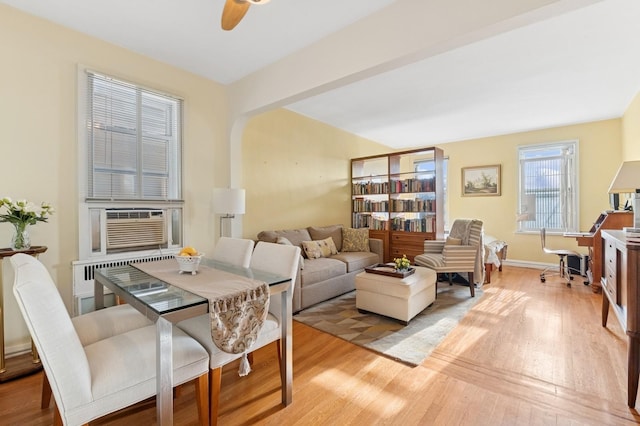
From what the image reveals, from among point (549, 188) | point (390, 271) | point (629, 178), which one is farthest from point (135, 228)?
point (549, 188)

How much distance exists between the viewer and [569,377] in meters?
2.07

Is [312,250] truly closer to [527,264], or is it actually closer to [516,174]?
[527,264]

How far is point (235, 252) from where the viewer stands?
2482 millimetres

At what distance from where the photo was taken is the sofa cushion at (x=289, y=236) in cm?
390

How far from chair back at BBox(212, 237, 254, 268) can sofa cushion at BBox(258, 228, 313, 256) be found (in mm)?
1209

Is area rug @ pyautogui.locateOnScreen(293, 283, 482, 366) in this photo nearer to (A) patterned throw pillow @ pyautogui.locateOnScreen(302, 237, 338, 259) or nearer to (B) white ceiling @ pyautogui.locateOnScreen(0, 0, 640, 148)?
(A) patterned throw pillow @ pyautogui.locateOnScreen(302, 237, 338, 259)

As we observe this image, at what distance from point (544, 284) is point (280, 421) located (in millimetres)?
4627

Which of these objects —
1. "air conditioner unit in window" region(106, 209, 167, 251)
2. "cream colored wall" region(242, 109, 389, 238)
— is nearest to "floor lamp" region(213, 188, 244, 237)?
"air conditioner unit in window" region(106, 209, 167, 251)

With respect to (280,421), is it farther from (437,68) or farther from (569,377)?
(437,68)

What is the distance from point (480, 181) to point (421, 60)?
4668 mm

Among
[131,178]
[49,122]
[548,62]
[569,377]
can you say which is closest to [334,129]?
[548,62]

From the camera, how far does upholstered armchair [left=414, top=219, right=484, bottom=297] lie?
389 centimetres

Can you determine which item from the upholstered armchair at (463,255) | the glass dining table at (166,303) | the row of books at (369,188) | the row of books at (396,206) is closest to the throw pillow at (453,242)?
the upholstered armchair at (463,255)

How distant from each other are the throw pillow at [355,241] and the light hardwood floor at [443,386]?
7.20 feet
